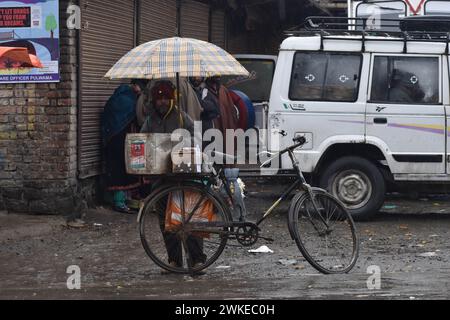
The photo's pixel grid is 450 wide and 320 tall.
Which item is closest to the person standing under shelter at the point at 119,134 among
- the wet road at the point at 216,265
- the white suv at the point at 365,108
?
the wet road at the point at 216,265

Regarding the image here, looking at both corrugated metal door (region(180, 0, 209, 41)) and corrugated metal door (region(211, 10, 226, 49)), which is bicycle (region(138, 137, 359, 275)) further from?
corrugated metal door (region(211, 10, 226, 49))

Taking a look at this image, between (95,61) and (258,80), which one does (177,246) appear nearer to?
(95,61)

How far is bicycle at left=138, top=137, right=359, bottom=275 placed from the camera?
270 inches

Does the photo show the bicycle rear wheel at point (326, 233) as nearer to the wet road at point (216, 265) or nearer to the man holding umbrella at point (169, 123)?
the wet road at point (216, 265)

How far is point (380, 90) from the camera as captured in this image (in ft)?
33.1

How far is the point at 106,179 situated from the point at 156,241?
11.1ft

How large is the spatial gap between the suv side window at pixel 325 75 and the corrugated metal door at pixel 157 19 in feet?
9.74

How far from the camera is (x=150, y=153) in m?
6.80

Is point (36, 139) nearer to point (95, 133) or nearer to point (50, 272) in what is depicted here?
point (95, 133)

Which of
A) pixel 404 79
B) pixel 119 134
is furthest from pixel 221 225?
pixel 404 79

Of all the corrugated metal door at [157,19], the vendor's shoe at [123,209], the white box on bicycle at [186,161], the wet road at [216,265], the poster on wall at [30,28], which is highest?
the corrugated metal door at [157,19]

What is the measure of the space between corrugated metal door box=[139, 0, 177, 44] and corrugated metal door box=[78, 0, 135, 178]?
1.93 ft

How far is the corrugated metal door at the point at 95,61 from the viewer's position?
10.1 m

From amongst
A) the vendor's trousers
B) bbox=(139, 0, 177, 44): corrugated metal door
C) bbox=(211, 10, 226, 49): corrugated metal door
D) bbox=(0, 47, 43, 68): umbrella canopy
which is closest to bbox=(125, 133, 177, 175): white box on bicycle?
the vendor's trousers
